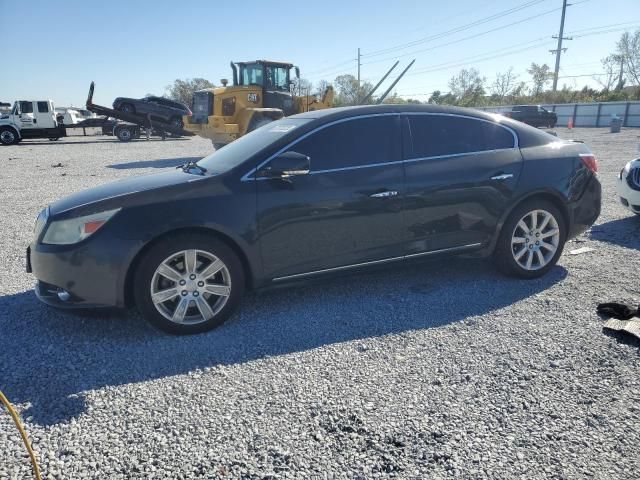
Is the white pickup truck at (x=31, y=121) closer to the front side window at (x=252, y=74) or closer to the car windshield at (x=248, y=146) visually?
the front side window at (x=252, y=74)

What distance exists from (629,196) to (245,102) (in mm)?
12023

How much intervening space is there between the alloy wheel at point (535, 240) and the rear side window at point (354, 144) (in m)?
1.46

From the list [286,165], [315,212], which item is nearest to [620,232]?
[315,212]

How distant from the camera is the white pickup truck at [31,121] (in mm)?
25109

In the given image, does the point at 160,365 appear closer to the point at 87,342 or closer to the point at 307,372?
the point at 87,342

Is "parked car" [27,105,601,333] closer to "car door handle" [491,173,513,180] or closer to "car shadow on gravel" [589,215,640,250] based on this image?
"car door handle" [491,173,513,180]

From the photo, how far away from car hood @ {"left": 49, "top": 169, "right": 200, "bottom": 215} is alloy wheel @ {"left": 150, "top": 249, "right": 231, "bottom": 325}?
0.57 m

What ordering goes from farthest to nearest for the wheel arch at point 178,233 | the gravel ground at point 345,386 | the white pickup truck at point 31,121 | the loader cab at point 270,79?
the white pickup truck at point 31,121 → the loader cab at point 270,79 → the wheel arch at point 178,233 → the gravel ground at point 345,386

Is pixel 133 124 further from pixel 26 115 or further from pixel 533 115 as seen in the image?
pixel 533 115

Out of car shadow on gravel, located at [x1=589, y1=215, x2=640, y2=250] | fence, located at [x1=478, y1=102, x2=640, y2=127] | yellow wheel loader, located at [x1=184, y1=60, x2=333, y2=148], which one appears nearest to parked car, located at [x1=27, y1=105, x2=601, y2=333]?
car shadow on gravel, located at [x1=589, y1=215, x2=640, y2=250]

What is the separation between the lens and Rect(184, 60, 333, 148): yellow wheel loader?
15133 mm

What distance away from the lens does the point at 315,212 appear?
12.5 ft

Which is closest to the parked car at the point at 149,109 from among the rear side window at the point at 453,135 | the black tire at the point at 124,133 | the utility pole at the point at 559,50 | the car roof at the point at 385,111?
the black tire at the point at 124,133

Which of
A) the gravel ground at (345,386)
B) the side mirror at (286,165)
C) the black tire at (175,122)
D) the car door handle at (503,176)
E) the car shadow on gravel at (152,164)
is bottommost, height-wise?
the gravel ground at (345,386)
